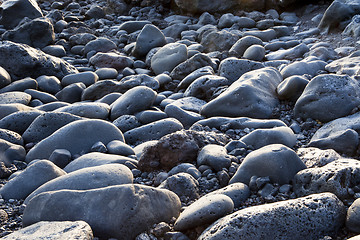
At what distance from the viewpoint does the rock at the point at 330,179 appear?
2611mm

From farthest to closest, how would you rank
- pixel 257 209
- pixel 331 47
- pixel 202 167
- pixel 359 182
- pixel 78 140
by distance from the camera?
1. pixel 331 47
2. pixel 78 140
3. pixel 202 167
4. pixel 359 182
5. pixel 257 209

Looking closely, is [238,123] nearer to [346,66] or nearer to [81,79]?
[346,66]

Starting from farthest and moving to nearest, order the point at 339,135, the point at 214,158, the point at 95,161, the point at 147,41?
the point at 147,41, the point at 339,135, the point at 95,161, the point at 214,158

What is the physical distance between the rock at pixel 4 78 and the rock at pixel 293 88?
149 inches

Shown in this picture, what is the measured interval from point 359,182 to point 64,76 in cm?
499

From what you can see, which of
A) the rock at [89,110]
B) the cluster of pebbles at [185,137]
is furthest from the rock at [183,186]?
the rock at [89,110]

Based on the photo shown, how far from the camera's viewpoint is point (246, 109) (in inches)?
172

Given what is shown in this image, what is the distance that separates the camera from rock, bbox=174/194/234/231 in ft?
7.94

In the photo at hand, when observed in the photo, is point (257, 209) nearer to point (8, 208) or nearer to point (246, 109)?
point (8, 208)

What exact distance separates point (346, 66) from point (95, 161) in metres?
3.23

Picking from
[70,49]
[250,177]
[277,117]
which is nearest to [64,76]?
[70,49]

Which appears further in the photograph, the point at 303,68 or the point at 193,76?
the point at 193,76

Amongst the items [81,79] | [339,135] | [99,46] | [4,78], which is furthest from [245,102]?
[99,46]

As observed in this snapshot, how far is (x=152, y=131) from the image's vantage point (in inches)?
163
